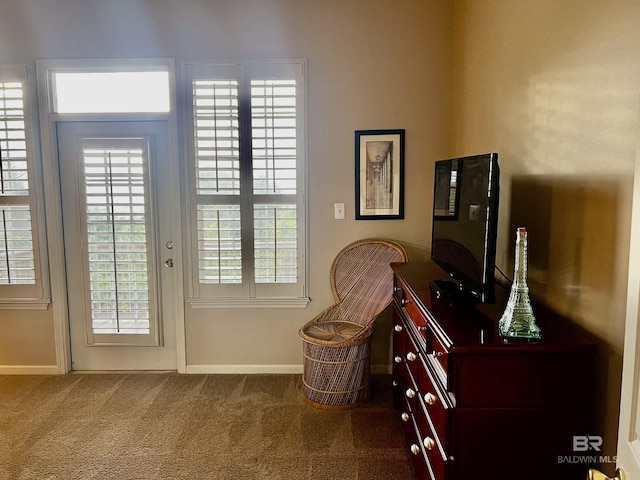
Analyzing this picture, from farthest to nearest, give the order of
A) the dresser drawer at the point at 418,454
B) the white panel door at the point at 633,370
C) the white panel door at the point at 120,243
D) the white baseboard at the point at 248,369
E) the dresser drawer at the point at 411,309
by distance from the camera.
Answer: the white baseboard at the point at 248,369 < the white panel door at the point at 120,243 < the dresser drawer at the point at 411,309 < the dresser drawer at the point at 418,454 < the white panel door at the point at 633,370

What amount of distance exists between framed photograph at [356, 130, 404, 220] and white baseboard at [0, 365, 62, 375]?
2620 millimetres

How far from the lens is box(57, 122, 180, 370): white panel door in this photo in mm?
3109

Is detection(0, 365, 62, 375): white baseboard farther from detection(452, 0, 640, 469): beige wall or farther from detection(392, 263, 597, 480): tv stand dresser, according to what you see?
detection(452, 0, 640, 469): beige wall

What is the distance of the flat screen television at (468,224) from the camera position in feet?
5.25

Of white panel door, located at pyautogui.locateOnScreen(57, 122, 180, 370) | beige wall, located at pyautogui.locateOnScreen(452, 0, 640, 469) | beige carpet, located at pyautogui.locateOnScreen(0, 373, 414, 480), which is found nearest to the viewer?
beige wall, located at pyautogui.locateOnScreen(452, 0, 640, 469)

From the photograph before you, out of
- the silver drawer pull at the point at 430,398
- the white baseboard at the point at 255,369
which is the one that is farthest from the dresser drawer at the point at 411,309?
the white baseboard at the point at 255,369

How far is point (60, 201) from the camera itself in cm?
317

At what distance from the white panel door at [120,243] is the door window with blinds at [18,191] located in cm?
22

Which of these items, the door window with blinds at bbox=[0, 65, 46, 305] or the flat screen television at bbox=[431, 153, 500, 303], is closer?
the flat screen television at bbox=[431, 153, 500, 303]

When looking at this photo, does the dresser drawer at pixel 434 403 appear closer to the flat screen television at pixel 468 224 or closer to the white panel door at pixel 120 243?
the flat screen television at pixel 468 224

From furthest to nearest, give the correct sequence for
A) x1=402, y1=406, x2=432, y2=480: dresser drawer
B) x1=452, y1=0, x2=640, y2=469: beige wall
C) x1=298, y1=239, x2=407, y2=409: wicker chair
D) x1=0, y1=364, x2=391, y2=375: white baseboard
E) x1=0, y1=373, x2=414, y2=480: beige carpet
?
x1=0, y1=364, x2=391, y2=375: white baseboard, x1=298, y1=239, x2=407, y2=409: wicker chair, x1=0, y1=373, x2=414, y2=480: beige carpet, x1=402, y1=406, x2=432, y2=480: dresser drawer, x1=452, y1=0, x2=640, y2=469: beige wall

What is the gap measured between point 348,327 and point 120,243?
1.79 m

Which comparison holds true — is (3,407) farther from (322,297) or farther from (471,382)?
(471,382)

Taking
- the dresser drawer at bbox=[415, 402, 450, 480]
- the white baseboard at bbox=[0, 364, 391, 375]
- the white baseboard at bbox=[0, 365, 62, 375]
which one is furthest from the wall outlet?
the white baseboard at bbox=[0, 365, 62, 375]
